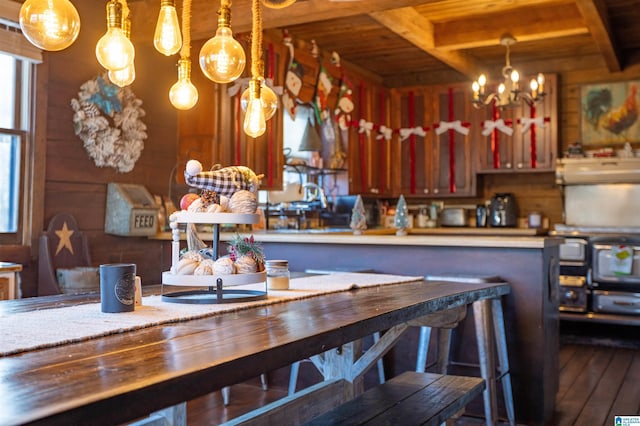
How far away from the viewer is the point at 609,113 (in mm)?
6203

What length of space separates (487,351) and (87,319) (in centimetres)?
185

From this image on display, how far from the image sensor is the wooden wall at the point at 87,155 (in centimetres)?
368

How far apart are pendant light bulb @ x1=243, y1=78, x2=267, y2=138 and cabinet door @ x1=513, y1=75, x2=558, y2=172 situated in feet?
15.3

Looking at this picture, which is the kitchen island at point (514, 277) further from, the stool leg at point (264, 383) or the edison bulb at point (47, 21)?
the edison bulb at point (47, 21)

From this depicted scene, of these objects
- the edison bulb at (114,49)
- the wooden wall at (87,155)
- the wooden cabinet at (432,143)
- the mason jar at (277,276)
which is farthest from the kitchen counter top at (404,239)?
the wooden cabinet at (432,143)

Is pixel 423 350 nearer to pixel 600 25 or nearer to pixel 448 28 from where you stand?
pixel 600 25

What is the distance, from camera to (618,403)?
3439 millimetres

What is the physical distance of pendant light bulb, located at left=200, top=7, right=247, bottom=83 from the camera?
198cm

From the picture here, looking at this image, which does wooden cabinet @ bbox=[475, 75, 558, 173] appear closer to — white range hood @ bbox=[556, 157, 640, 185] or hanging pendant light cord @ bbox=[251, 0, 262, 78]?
white range hood @ bbox=[556, 157, 640, 185]

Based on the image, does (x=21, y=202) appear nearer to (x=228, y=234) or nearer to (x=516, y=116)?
(x=228, y=234)

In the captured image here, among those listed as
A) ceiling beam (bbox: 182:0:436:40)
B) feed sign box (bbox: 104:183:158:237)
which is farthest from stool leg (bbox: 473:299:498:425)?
feed sign box (bbox: 104:183:158:237)

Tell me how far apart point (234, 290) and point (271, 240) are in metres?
1.81

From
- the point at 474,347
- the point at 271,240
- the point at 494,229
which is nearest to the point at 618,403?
the point at 474,347

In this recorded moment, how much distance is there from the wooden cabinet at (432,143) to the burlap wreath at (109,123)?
11.1ft
